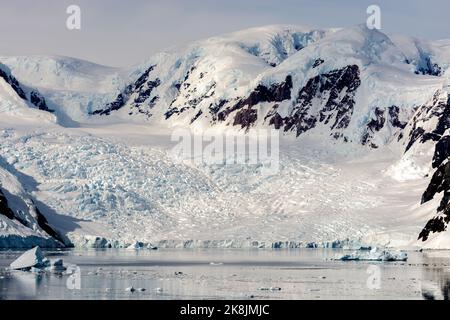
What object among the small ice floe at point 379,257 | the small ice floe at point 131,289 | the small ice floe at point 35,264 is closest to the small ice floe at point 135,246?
the small ice floe at point 379,257

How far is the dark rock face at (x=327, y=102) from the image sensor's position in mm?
183500

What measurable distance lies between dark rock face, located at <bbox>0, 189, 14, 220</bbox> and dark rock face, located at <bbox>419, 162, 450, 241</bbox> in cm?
4547

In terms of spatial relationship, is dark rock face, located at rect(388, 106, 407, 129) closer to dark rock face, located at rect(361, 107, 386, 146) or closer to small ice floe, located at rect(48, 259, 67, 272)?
dark rock face, located at rect(361, 107, 386, 146)

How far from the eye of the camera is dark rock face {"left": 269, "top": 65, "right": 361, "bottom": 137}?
602ft

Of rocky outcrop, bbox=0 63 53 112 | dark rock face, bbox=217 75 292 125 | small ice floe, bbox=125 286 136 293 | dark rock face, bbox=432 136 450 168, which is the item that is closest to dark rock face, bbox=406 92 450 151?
dark rock face, bbox=432 136 450 168

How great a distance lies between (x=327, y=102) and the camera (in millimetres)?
187500

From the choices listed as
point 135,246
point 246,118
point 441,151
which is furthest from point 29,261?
point 246,118

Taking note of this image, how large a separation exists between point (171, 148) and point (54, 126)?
18.2 metres

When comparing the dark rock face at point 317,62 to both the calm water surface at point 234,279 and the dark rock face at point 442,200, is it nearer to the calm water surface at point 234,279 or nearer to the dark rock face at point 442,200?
the dark rock face at point 442,200

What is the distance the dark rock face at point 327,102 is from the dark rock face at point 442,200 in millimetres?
40253

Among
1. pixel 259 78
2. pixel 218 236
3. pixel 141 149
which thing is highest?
pixel 259 78
